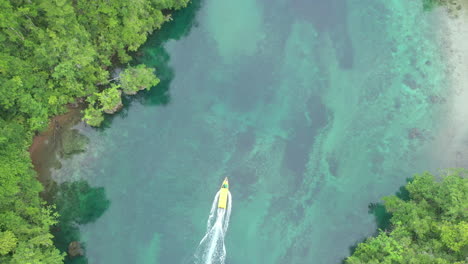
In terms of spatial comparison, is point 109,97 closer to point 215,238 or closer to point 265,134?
point 265,134

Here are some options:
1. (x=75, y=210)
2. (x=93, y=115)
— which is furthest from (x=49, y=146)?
(x=75, y=210)

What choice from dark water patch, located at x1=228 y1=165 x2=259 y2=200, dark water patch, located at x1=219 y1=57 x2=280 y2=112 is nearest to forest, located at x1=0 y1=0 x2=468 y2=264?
dark water patch, located at x1=219 y1=57 x2=280 y2=112

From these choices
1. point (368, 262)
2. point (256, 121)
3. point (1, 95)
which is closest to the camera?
point (1, 95)

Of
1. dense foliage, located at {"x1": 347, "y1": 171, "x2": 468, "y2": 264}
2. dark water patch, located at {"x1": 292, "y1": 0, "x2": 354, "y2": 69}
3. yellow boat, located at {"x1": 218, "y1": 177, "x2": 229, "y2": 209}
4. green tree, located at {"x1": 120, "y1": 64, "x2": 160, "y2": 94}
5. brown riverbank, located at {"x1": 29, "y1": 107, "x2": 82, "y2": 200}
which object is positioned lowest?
dense foliage, located at {"x1": 347, "y1": 171, "x2": 468, "y2": 264}

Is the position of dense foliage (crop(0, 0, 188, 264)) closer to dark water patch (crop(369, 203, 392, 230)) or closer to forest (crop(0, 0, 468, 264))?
forest (crop(0, 0, 468, 264))

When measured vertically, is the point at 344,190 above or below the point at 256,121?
below

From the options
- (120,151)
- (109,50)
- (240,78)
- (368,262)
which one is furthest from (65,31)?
(368,262)

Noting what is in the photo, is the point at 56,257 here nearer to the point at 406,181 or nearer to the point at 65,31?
the point at 65,31
